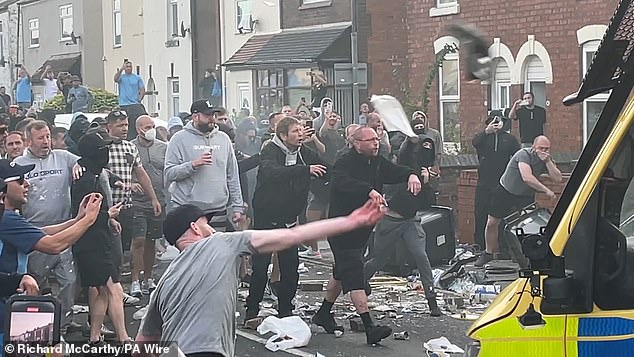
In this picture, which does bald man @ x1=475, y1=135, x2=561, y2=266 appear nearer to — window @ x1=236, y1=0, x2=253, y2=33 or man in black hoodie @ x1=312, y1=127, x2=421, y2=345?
man in black hoodie @ x1=312, y1=127, x2=421, y2=345

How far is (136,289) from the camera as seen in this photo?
11.2 meters

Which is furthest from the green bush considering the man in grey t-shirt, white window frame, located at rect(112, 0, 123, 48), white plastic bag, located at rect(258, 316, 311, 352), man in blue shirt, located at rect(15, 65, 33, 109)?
the man in grey t-shirt

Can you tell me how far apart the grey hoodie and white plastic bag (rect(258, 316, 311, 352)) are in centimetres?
126

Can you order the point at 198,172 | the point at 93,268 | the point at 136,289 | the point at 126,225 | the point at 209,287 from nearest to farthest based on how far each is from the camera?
the point at 209,287, the point at 93,268, the point at 198,172, the point at 126,225, the point at 136,289

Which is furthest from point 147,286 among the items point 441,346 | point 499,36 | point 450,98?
point 450,98

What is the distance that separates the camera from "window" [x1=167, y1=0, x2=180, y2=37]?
94.4ft

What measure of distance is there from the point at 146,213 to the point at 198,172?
4.52 ft

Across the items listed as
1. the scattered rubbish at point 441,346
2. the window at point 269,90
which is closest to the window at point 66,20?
the window at point 269,90

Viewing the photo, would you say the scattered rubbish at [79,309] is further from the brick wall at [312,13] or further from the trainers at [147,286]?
the brick wall at [312,13]

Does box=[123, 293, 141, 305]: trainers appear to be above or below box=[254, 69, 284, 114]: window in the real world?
below

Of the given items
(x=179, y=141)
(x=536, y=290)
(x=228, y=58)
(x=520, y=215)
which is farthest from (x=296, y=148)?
(x=228, y=58)

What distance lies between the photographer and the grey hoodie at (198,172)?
1020 cm

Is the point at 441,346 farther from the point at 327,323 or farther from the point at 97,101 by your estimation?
the point at 97,101

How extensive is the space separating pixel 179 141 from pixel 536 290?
6693 mm
